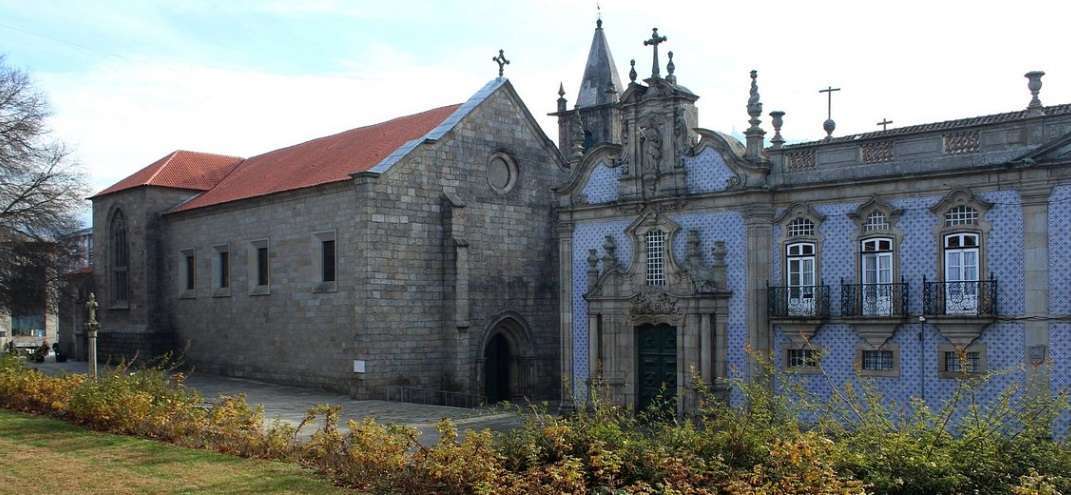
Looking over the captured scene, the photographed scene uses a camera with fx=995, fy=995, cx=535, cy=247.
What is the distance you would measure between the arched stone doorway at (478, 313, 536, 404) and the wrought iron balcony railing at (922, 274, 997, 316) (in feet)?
50.3

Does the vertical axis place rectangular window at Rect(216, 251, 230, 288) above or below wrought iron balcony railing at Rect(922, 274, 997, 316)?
above

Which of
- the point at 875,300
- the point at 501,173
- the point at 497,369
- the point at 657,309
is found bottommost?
the point at 497,369

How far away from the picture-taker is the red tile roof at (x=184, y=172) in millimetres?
40094

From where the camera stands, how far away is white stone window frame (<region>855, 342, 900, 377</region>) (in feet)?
67.7

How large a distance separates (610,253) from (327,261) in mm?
11027

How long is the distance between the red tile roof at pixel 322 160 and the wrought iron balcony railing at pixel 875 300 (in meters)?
15.3

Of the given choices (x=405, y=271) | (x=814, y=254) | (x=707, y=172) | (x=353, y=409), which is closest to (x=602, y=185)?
(x=707, y=172)

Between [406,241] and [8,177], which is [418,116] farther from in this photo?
[8,177]

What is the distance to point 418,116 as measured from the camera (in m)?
34.9

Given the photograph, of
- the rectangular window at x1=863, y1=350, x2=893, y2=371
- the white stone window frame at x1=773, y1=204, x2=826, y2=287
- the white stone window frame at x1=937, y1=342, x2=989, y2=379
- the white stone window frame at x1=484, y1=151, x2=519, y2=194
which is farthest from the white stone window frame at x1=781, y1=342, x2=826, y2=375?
the white stone window frame at x1=484, y1=151, x2=519, y2=194

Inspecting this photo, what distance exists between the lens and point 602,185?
83.5ft

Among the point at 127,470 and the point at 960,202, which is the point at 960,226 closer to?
the point at 960,202

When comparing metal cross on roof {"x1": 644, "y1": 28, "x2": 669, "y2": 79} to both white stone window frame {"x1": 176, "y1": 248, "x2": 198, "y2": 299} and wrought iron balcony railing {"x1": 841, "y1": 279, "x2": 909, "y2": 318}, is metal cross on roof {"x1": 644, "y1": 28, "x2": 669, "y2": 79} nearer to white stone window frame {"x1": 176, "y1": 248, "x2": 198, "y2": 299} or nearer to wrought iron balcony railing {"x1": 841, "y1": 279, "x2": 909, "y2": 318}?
wrought iron balcony railing {"x1": 841, "y1": 279, "x2": 909, "y2": 318}

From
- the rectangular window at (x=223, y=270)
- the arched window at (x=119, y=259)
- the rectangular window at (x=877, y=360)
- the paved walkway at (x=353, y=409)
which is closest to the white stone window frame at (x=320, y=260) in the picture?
the paved walkway at (x=353, y=409)
